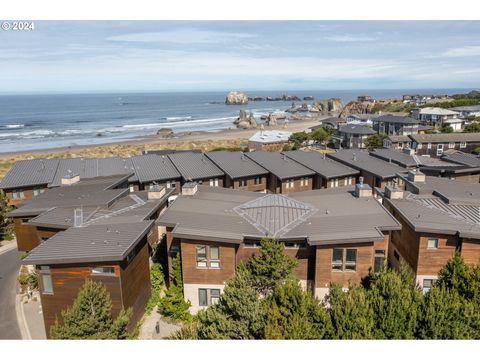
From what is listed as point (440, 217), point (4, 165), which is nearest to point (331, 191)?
point (440, 217)

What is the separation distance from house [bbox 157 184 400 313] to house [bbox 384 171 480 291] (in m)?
1.99

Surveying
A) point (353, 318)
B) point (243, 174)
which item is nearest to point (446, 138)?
point (243, 174)

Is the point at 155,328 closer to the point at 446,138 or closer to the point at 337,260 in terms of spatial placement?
the point at 337,260

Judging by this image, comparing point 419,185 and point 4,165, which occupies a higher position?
point 419,185

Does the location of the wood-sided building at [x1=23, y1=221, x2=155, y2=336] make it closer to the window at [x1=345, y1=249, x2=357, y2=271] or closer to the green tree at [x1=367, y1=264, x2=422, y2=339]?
the window at [x1=345, y1=249, x2=357, y2=271]

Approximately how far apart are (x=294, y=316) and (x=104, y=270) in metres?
10.8

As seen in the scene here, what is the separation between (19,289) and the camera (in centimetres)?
2753

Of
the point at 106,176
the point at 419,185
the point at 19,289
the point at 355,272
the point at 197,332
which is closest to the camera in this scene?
the point at 197,332

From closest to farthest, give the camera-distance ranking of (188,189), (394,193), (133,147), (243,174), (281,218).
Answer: (281,218), (394,193), (188,189), (243,174), (133,147)

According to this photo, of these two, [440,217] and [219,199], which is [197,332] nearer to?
[219,199]

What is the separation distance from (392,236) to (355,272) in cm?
789

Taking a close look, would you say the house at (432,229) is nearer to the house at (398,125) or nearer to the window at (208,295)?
the window at (208,295)

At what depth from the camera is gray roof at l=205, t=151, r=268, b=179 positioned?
44062mm

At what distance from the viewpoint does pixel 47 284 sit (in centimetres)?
2019
